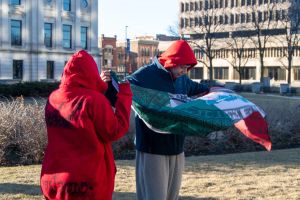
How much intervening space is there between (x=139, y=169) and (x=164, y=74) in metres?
0.87

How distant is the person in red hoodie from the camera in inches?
139

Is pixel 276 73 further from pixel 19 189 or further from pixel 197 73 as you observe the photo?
pixel 19 189

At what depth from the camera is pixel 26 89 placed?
114 feet

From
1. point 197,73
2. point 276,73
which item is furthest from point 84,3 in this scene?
point 197,73

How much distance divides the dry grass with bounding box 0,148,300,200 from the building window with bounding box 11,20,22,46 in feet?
152

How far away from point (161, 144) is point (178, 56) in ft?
2.53

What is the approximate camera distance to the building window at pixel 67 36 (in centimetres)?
5941

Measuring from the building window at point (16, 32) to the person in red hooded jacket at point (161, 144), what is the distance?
51.0 metres

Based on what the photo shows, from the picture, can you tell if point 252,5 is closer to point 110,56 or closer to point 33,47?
point 110,56

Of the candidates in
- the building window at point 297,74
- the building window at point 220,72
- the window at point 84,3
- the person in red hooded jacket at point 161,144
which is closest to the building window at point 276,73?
the building window at point 297,74

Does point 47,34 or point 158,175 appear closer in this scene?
point 158,175

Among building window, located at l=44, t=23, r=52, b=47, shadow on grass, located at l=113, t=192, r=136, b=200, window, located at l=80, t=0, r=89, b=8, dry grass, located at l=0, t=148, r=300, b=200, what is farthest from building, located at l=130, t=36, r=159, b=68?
shadow on grass, located at l=113, t=192, r=136, b=200

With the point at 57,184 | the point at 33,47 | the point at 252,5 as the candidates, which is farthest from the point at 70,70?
the point at 252,5

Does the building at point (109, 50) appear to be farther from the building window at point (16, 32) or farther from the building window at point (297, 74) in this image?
the building window at point (16, 32)
